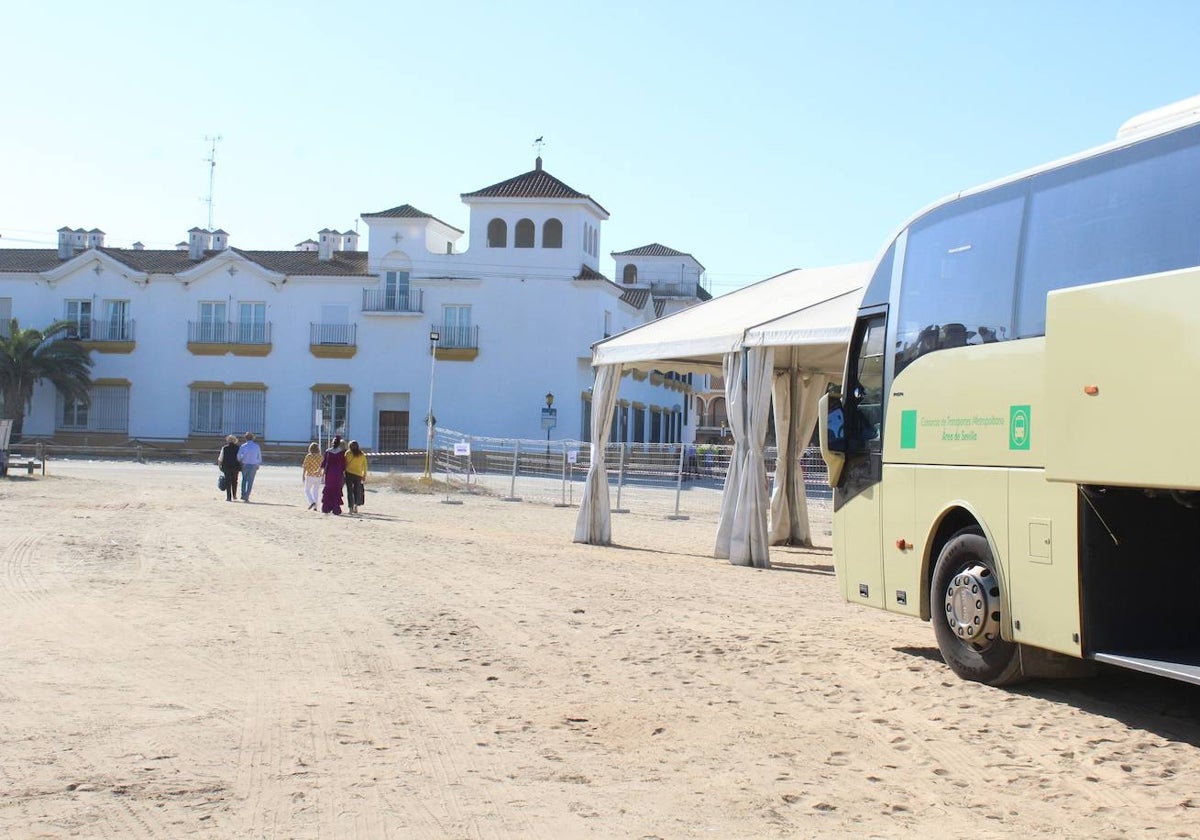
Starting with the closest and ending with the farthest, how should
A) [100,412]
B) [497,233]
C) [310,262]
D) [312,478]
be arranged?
[312,478] → [497,233] → [100,412] → [310,262]

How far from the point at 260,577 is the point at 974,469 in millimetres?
8683

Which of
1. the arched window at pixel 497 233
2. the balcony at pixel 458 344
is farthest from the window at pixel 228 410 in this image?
the arched window at pixel 497 233

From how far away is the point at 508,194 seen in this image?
5756cm

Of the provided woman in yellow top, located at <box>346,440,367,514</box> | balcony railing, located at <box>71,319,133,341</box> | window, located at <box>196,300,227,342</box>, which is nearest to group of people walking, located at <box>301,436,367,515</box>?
woman in yellow top, located at <box>346,440,367,514</box>

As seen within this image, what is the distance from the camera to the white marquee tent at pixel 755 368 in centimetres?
1673

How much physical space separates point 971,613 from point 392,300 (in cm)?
5073

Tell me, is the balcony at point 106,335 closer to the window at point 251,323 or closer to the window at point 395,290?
the window at point 251,323

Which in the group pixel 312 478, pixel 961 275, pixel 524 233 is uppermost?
pixel 524 233

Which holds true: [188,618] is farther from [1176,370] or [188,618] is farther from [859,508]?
[1176,370]

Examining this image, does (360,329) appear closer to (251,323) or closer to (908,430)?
(251,323)

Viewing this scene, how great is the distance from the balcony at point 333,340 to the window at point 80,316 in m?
10.5

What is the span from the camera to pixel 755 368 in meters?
17.2

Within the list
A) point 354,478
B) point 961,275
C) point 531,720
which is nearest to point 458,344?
point 354,478

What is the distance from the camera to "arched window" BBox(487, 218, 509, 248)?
57719mm
